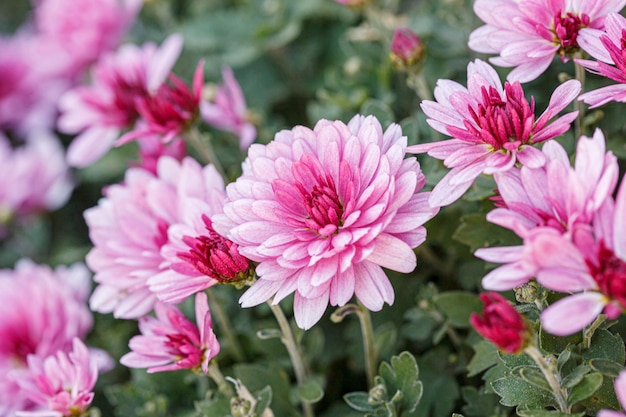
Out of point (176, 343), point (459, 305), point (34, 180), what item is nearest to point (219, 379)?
point (176, 343)

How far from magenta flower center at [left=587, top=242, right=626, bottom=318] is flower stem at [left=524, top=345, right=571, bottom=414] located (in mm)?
80

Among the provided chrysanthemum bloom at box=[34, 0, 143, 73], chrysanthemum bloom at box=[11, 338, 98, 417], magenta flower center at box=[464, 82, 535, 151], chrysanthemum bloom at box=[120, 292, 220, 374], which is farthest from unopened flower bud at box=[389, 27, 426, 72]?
chrysanthemum bloom at box=[34, 0, 143, 73]

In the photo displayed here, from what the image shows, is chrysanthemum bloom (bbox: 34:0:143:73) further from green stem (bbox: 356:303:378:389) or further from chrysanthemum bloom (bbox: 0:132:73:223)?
green stem (bbox: 356:303:378:389)

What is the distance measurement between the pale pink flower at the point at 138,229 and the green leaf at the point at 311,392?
21 centimetres

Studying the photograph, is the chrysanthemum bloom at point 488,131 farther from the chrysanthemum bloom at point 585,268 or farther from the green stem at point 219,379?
the green stem at point 219,379

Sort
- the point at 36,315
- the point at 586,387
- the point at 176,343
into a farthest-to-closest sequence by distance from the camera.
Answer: the point at 36,315
the point at 176,343
the point at 586,387

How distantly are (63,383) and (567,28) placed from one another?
2.20 feet

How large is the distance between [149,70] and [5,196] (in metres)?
0.43

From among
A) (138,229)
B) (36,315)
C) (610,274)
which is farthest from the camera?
(36,315)

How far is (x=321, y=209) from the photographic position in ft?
2.27

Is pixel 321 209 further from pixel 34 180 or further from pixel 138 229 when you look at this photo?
pixel 34 180

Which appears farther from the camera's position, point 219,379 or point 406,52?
point 406,52

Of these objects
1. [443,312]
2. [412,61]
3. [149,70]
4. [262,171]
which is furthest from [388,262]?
[149,70]

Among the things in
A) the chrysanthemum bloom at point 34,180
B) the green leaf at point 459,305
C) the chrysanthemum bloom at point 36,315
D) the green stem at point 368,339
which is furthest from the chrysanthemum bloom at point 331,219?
the chrysanthemum bloom at point 34,180
